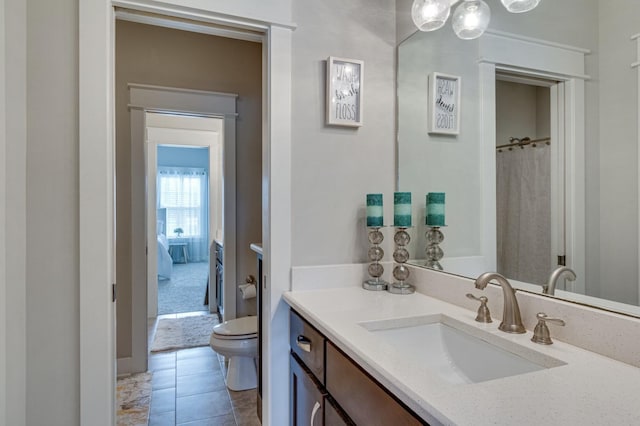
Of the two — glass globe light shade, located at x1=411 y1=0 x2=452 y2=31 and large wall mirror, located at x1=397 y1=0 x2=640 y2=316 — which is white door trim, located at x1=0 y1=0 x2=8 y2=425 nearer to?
glass globe light shade, located at x1=411 y1=0 x2=452 y2=31

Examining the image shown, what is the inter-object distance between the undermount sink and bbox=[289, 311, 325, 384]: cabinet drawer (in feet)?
0.60

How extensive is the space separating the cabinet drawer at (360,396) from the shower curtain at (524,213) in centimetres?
65

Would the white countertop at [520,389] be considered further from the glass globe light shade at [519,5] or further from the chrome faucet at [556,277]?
the glass globe light shade at [519,5]

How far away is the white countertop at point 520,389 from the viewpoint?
59 cm

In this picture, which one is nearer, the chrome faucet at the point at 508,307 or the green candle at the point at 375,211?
the chrome faucet at the point at 508,307

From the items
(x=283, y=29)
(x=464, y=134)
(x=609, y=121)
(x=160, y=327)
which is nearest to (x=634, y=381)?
(x=609, y=121)

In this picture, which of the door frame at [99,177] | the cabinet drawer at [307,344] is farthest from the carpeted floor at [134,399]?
the cabinet drawer at [307,344]

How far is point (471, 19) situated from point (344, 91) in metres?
0.57

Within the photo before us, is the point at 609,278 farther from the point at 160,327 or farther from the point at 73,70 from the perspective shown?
the point at 160,327

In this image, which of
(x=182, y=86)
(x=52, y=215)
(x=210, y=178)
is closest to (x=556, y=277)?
(x=52, y=215)

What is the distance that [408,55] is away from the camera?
1671 millimetres

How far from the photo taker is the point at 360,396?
2.87 feet

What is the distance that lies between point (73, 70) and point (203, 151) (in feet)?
21.8

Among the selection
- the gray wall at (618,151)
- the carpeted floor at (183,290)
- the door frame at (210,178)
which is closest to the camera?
the gray wall at (618,151)
